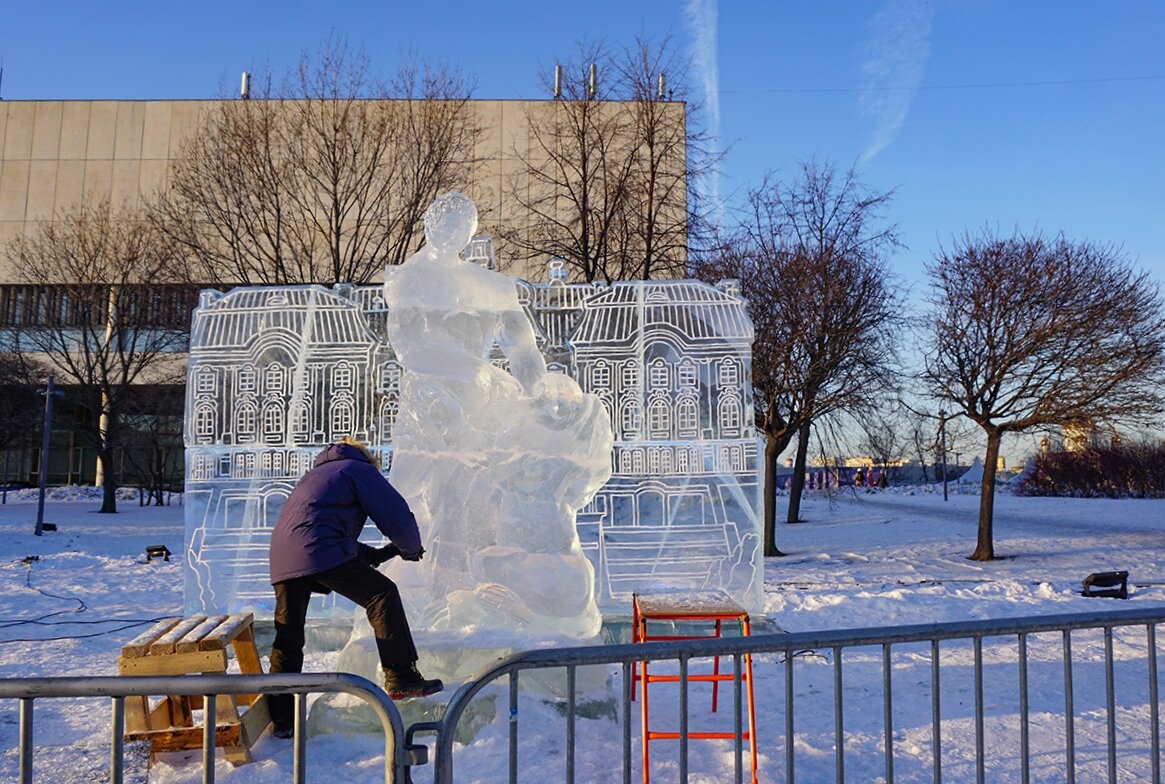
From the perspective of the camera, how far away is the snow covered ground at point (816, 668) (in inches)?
176

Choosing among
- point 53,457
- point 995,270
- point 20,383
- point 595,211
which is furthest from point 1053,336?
point 53,457

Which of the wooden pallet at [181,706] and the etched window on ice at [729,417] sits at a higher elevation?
the etched window on ice at [729,417]

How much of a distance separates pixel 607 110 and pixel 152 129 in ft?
60.1

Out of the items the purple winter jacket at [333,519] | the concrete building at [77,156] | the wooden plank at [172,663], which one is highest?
the concrete building at [77,156]

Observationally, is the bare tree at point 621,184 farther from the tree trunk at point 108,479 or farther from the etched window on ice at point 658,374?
the tree trunk at point 108,479

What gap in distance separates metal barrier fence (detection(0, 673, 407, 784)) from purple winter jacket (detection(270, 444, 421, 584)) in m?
1.89

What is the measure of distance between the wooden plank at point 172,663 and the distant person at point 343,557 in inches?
13.5

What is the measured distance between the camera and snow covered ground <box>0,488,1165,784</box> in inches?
176

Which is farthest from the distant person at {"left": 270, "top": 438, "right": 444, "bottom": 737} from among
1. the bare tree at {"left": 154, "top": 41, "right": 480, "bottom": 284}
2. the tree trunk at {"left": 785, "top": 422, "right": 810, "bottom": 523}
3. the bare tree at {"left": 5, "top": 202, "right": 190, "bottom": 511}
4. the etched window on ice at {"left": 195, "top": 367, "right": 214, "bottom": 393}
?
the bare tree at {"left": 5, "top": 202, "right": 190, "bottom": 511}

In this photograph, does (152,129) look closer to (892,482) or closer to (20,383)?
(20,383)

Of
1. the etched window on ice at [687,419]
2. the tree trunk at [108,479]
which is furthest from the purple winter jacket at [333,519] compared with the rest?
the tree trunk at [108,479]

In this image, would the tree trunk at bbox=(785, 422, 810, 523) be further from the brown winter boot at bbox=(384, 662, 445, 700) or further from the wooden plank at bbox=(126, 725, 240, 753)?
the wooden plank at bbox=(126, 725, 240, 753)

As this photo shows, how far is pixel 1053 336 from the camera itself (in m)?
14.6

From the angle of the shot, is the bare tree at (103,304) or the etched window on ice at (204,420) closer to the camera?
the etched window on ice at (204,420)
